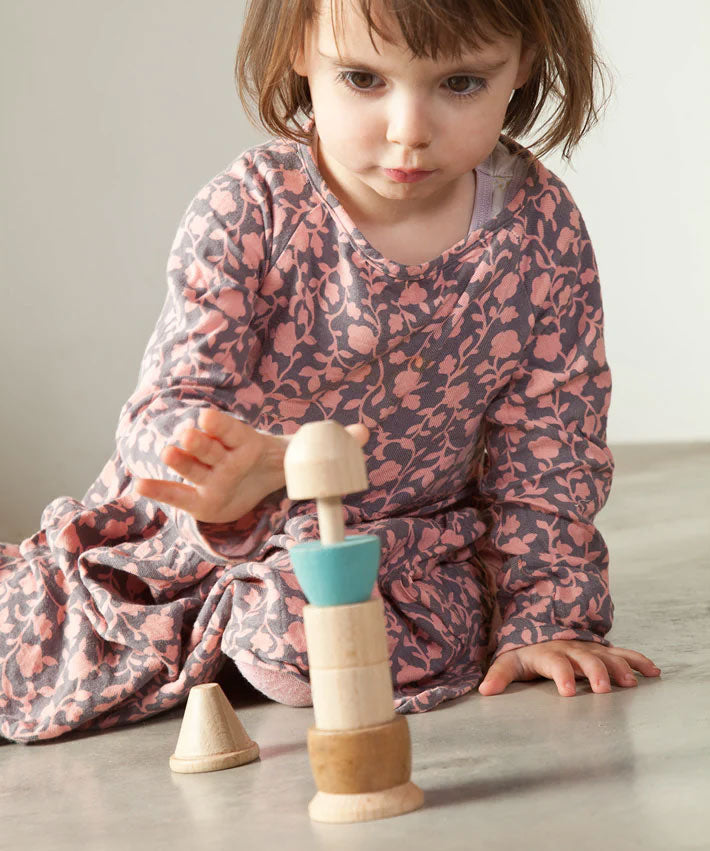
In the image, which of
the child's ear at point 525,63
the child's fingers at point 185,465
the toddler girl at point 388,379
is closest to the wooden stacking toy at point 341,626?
the child's fingers at point 185,465

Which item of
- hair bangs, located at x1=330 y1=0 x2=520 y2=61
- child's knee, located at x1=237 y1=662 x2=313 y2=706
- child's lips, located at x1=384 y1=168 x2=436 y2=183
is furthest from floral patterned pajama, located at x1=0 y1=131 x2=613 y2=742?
hair bangs, located at x1=330 y1=0 x2=520 y2=61

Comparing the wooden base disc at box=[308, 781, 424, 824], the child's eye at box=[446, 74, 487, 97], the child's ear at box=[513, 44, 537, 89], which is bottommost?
the wooden base disc at box=[308, 781, 424, 824]

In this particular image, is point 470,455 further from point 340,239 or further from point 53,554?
point 53,554

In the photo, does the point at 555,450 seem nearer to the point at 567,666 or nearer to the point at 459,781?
the point at 567,666

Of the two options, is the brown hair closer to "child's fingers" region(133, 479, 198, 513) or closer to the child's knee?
"child's fingers" region(133, 479, 198, 513)

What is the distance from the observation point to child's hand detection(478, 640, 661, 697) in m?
1.01

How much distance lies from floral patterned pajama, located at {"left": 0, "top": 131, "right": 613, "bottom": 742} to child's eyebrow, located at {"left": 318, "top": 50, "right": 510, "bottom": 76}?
168 mm

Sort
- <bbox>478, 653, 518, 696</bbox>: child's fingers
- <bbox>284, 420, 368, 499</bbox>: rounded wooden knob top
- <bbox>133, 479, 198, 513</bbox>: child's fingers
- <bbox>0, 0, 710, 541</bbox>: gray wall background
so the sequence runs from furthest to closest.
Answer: <bbox>0, 0, 710, 541</bbox>: gray wall background, <bbox>478, 653, 518, 696</bbox>: child's fingers, <bbox>133, 479, 198, 513</bbox>: child's fingers, <bbox>284, 420, 368, 499</bbox>: rounded wooden knob top

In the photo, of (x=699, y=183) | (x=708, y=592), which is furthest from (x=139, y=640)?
(x=699, y=183)

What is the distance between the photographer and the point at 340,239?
1.12m

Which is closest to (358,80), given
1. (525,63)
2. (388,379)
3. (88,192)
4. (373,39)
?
(373,39)

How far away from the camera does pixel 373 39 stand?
3.06 ft

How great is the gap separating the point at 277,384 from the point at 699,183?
7.95 ft

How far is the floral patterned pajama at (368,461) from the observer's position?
105 cm
